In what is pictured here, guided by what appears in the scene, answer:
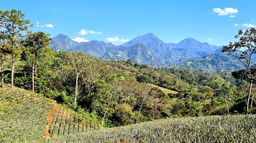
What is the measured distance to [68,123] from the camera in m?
65.9

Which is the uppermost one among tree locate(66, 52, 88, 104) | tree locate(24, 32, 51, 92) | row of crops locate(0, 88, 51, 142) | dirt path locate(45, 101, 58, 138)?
tree locate(24, 32, 51, 92)

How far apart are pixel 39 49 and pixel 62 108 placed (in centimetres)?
1440

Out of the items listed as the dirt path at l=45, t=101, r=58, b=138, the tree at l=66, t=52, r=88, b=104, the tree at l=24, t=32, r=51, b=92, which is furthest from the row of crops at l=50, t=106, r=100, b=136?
the tree at l=66, t=52, r=88, b=104

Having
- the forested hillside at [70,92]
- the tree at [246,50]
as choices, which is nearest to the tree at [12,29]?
the forested hillside at [70,92]

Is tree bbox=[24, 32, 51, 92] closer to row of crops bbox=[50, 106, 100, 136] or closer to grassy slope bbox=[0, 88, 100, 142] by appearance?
grassy slope bbox=[0, 88, 100, 142]

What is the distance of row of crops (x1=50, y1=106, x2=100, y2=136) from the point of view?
5791cm

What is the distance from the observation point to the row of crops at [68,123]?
57.9 m

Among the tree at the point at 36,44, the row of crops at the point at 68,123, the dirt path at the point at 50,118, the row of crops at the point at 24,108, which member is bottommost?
the row of crops at the point at 68,123

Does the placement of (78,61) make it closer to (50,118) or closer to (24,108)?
(50,118)

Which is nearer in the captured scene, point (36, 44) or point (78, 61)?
point (36, 44)

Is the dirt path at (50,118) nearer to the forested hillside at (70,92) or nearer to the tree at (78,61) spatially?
the forested hillside at (70,92)

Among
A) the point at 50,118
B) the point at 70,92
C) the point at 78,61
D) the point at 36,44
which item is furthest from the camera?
the point at 70,92

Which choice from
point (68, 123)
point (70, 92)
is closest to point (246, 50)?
point (68, 123)

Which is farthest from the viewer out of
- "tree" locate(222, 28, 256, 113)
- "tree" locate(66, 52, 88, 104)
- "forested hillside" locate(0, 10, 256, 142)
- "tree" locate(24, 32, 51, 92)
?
"tree" locate(66, 52, 88, 104)
